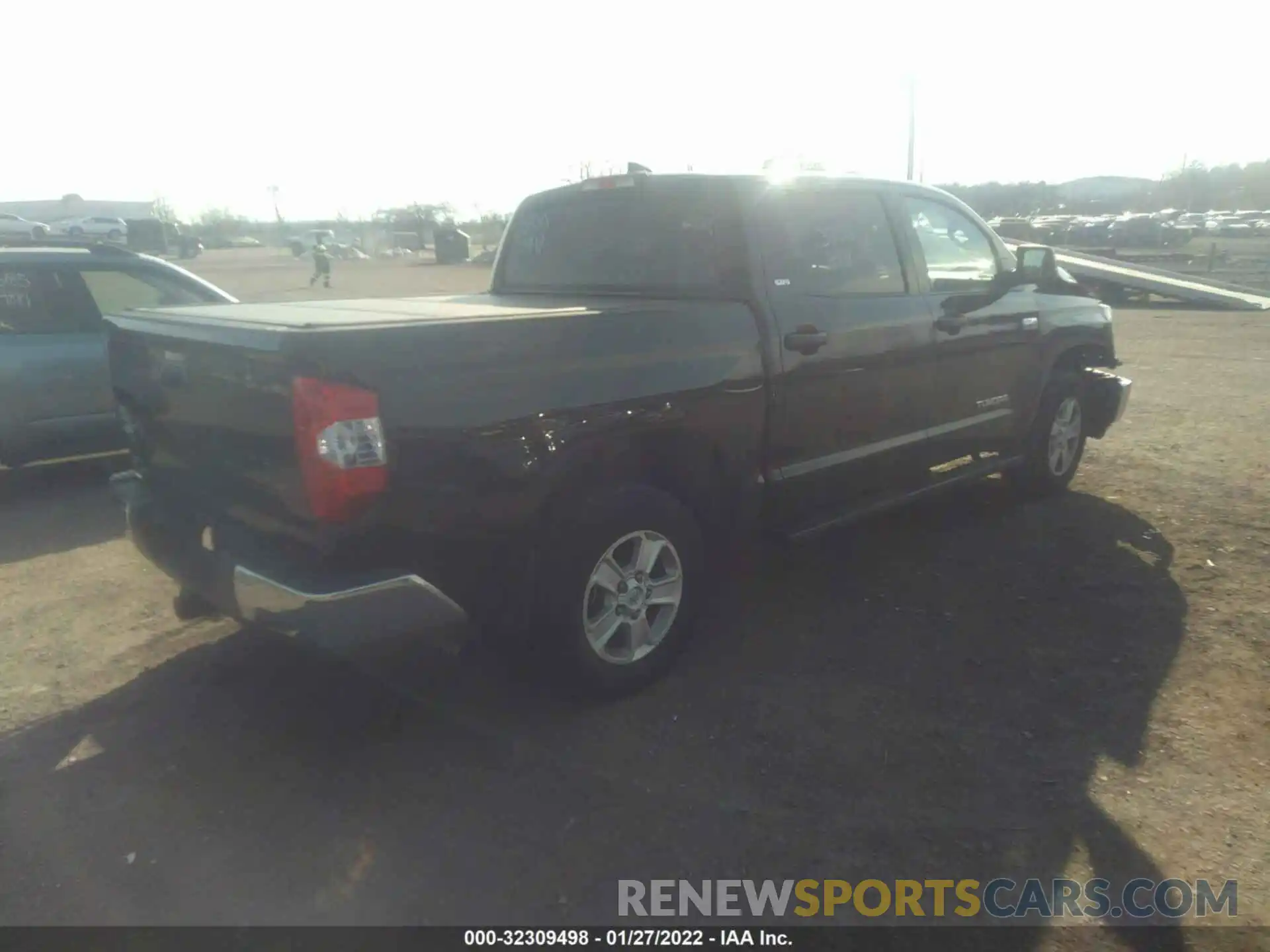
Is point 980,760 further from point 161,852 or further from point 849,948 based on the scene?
point 161,852

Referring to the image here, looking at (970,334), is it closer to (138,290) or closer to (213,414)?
(213,414)

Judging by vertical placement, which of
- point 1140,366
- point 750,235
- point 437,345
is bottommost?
point 1140,366

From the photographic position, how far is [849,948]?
2531mm

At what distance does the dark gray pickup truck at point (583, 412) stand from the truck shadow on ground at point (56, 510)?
2132 millimetres

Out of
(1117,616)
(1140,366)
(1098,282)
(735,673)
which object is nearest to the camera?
(735,673)

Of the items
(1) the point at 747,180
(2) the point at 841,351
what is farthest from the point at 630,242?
(2) the point at 841,351

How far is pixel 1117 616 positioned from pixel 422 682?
3047 millimetres

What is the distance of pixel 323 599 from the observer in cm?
288

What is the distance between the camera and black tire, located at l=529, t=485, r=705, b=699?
11.0 ft

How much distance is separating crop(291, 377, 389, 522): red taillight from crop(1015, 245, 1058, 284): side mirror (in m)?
3.92

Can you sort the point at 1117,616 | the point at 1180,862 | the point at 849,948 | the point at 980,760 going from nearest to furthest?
the point at 849,948 → the point at 1180,862 → the point at 980,760 → the point at 1117,616

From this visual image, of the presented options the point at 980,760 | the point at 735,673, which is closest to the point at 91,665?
the point at 735,673

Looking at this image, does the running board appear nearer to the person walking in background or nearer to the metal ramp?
the metal ramp

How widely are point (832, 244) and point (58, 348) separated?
16.2ft
